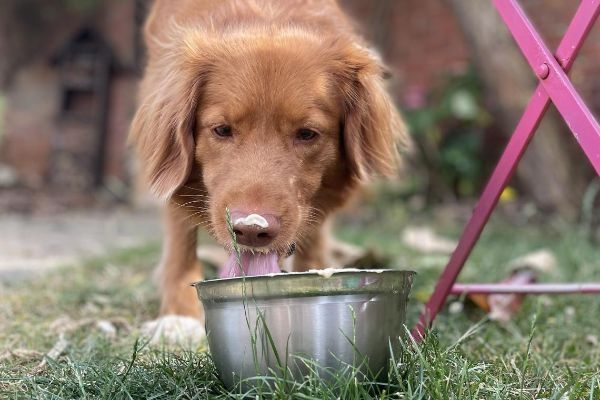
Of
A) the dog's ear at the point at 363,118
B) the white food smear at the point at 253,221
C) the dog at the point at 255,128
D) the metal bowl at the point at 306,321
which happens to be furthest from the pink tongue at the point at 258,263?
the dog's ear at the point at 363,118

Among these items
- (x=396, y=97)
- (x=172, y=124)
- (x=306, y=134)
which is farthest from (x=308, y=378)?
(x=396, y=97)

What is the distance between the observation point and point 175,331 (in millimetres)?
2650

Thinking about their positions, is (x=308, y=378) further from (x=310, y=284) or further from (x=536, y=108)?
(x=536, y=108)

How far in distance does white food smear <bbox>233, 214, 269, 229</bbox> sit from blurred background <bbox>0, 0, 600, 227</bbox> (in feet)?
7.15

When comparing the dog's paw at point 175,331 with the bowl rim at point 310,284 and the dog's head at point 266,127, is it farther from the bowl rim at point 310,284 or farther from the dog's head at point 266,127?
the bowl rim at point 310,284

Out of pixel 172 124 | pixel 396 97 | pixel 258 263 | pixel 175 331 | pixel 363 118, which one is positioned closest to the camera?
pixel 258 263

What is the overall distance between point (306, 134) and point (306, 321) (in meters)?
1.01

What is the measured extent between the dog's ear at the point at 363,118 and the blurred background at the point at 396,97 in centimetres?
169

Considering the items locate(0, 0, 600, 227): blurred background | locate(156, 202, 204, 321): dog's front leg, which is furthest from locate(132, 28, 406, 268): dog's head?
locate(0, 0, 600, 227): blurred background

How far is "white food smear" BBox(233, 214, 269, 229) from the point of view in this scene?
215cm

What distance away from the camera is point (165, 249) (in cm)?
327

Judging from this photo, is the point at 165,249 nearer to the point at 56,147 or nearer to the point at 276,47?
the point at 276,47

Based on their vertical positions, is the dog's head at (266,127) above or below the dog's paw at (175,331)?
above

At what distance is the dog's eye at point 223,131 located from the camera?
2.58 m
